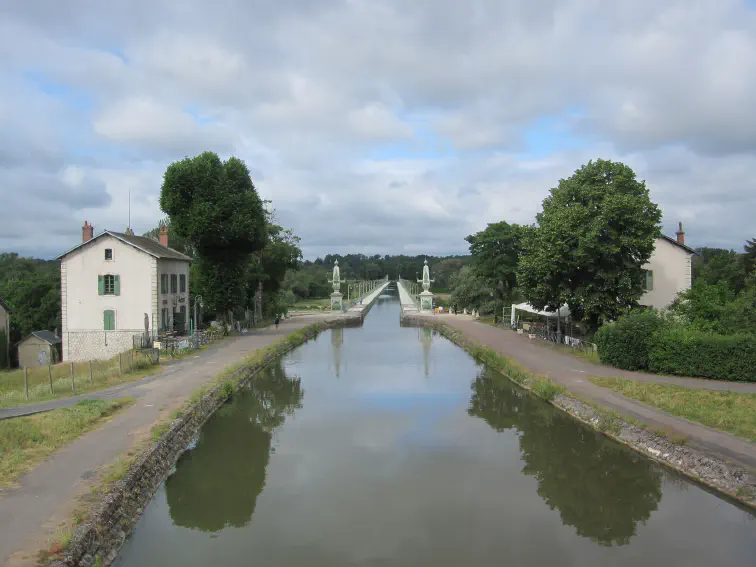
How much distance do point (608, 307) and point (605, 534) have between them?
18.8m

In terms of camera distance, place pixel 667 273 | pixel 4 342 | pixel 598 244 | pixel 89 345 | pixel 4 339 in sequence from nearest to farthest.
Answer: pixel 598 244
pixel 89 345
pixel 667 273
pixel 4 342
pixel 4 339

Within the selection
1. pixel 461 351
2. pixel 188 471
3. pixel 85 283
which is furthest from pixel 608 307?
pixel 85 283

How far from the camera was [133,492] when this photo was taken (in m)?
11.9

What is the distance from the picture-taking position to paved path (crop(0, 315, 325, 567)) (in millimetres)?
9070

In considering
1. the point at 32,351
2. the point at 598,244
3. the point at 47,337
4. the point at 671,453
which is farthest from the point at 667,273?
the point at 32,351

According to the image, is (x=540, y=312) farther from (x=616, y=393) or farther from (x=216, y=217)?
(x=216, y=217)

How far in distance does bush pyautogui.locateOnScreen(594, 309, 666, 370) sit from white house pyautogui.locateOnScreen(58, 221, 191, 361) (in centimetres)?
2241

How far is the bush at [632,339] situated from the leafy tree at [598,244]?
3.61 metres

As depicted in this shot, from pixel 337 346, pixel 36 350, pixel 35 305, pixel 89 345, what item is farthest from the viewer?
pixel 35 305

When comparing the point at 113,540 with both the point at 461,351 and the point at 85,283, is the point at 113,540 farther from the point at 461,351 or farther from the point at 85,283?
the point at 461,351

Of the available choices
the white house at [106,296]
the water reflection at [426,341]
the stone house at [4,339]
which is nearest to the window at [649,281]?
the water reflection at [426,341]

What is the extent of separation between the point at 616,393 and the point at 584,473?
20.5ft

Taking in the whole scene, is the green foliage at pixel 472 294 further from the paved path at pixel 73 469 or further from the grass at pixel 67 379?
the paved path at pixel 73 469

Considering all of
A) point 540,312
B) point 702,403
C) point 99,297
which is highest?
point 99,297
